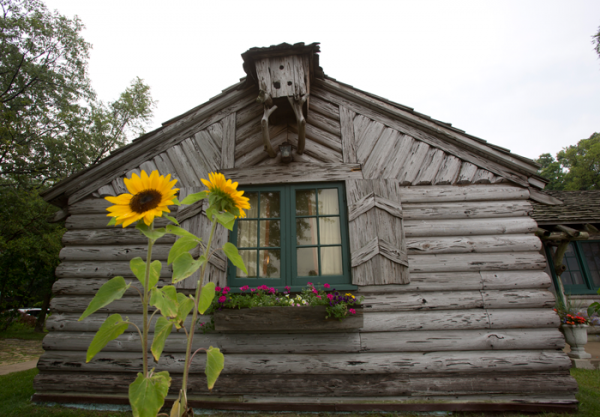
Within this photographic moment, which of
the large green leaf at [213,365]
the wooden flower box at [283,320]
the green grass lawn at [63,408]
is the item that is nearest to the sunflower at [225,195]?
the large green leaf at [213,365]

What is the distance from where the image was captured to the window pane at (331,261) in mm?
4109

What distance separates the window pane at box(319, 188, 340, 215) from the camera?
14.3ft

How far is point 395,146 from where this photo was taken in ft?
14.6

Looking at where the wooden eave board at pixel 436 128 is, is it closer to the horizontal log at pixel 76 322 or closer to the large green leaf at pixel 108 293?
the horizontal log at pixel 76 322

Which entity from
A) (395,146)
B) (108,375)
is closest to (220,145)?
(395,146)

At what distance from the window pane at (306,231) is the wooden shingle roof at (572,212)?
552 cm

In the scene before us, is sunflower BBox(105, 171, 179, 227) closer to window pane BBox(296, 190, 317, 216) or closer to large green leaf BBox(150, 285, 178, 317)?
large green leaf BBox(150, 285, 178, 317)

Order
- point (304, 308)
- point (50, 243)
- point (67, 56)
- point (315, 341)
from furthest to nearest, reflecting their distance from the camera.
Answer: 1. point (67, 56)
2. point (50, 243)
3. point (315, 341)
4. point (304, 308)

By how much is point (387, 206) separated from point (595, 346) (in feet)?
23.4

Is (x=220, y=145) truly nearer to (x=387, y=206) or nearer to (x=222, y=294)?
(x=222, y=294)

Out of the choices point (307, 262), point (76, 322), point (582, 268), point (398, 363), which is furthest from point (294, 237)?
point (582, 268)

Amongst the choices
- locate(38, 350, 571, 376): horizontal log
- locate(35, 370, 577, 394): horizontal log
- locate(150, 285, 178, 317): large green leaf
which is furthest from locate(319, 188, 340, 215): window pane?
locate(150, 285, 178, 317): large green leaf

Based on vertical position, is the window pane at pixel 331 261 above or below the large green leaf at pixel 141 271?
above

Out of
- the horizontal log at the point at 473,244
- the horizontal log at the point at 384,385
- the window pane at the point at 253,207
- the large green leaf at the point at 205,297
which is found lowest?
the horizontal log at the point at 384,385
